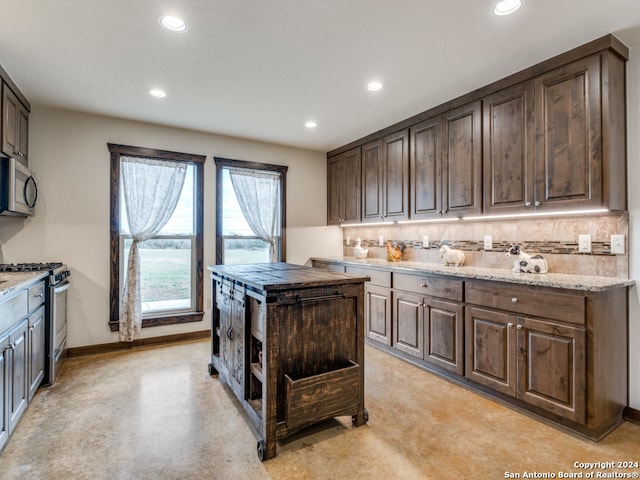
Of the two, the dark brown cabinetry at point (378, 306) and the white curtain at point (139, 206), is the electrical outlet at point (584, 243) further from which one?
the white curtain at point (139, 206)

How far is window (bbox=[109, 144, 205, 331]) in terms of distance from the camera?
12.2 feet

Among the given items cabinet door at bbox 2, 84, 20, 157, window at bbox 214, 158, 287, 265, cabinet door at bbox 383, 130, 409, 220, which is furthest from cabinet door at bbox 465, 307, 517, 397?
cabinet door at bbox 2, 84, 20, 157

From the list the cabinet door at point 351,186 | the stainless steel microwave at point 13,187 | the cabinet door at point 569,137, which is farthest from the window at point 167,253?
the cabinet door at point 569,137

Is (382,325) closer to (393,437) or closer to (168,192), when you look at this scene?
(393,437)

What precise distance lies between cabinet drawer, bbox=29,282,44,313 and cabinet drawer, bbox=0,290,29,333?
10cm

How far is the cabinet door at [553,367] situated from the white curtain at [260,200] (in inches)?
125

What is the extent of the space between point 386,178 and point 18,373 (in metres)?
3.63

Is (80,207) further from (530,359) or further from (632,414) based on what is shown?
(632,414)

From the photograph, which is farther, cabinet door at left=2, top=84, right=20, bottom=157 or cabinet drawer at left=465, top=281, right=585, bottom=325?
cabinet door at left=2, top=84, right=20, bottom=157

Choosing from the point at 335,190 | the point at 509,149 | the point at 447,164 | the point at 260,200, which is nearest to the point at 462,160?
the point at 447,164

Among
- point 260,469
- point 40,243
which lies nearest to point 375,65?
point 260,469

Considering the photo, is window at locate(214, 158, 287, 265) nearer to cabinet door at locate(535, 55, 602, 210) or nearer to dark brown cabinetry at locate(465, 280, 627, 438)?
dark brown cabinetry at locate(465, 280, 627, 438)

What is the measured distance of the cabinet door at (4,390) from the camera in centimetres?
187

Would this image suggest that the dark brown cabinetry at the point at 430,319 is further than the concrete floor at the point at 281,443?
Yes
